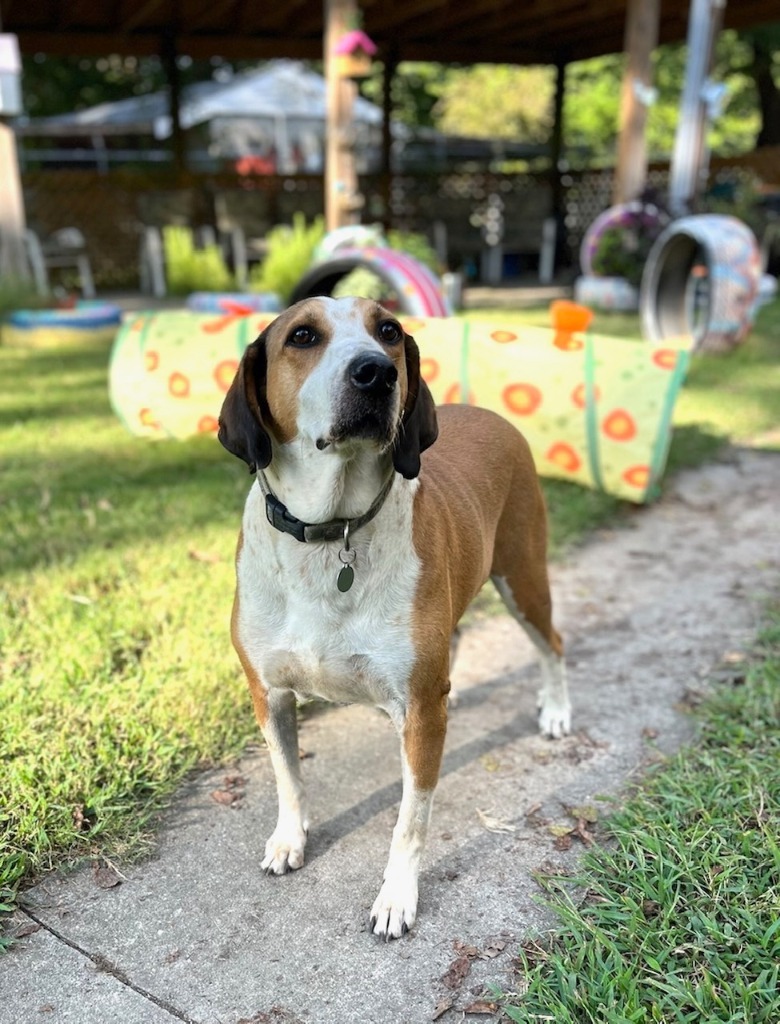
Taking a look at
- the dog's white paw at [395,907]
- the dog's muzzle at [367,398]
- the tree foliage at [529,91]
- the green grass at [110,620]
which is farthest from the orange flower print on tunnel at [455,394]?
the tree foliage at [529,91]

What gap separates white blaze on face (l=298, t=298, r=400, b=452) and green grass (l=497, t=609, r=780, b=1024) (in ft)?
4.81

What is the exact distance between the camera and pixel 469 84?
43750 mm

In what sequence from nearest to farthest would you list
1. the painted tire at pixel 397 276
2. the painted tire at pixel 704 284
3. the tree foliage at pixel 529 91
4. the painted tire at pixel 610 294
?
1. the painted tire at pixel 397 276
2. the painted tire at pixel 704 284
3. the painted tire at pixel 610 294
4. the tree foliage at pixel 529 91

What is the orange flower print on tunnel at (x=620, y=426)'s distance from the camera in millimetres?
5270

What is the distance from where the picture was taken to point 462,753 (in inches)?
128

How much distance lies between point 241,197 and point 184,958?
14.6m

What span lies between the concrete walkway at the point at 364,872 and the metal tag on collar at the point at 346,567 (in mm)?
961

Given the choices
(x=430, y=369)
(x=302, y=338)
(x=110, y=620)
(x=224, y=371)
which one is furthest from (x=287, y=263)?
(x=302, y=338)

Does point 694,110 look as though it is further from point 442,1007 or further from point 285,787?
point 442,1007

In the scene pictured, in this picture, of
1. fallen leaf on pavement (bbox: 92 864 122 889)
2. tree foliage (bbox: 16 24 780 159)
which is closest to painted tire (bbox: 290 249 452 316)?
fallen leaf on pavement (bbox: 92 864 122 889)

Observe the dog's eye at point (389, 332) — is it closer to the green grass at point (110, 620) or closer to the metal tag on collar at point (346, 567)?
the metal tag on collar at point (346, 567)

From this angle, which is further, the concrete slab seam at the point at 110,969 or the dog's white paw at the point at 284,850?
the dog's white paw at the point at 284,850

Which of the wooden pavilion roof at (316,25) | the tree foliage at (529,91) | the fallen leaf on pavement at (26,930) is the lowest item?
the fallen leaf on pavement at (26,930)

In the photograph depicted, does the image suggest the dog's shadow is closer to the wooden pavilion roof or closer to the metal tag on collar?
the metal tag on collar
